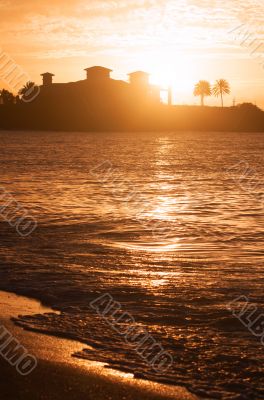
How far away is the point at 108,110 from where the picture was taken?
11012cm

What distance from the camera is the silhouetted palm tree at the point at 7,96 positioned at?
357 ft

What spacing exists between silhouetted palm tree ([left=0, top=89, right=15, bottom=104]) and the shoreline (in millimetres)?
105944

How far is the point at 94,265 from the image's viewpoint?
33.0ft

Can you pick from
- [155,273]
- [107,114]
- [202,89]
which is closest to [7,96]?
[107,114]

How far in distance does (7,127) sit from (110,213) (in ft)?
327

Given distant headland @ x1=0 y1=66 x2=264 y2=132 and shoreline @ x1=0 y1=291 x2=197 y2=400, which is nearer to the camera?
shoreline @ x1=0 y1=291 x2=197 y2=400

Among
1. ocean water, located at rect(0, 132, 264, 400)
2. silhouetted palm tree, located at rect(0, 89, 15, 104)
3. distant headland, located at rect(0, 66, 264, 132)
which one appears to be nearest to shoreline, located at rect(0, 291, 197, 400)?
ocean water, located at rect(0, 132, 264, 400)

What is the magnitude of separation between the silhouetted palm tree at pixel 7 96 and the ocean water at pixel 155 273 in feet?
298

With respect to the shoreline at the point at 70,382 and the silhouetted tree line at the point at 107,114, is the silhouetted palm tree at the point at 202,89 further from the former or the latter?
the shoreline at the point at 70,382

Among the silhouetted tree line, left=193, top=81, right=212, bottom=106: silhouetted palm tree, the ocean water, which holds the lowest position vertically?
the ocean water

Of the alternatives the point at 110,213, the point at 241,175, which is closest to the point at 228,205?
the point at 110,213

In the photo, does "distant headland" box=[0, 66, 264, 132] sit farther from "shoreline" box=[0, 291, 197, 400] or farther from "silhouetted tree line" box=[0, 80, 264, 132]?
"shoreline" box=[0, 291, 197, 400]

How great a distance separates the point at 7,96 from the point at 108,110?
16591mm

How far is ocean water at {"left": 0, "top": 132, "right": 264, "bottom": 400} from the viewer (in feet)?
19.9
